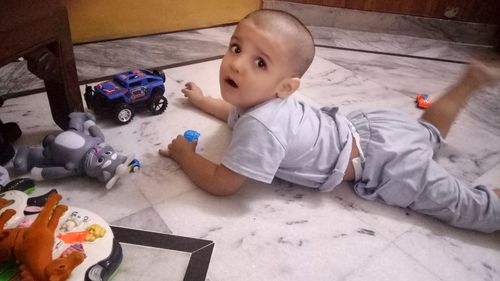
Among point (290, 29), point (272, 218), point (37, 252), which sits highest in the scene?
point (290, 29)

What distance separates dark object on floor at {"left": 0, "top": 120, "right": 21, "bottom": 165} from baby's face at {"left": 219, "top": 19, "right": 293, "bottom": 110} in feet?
1.65

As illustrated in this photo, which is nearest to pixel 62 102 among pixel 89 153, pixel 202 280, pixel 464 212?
pixel 89 153

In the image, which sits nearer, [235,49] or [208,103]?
[235,49]

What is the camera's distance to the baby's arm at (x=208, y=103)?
1101 millimetres

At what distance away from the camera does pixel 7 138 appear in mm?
888

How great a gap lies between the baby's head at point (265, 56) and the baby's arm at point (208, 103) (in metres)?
0.30

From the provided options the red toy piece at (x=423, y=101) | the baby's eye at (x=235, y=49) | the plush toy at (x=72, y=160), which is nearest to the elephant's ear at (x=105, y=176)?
the plush toy at (x=72, y=160)

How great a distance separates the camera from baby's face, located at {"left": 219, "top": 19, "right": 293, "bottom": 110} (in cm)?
74

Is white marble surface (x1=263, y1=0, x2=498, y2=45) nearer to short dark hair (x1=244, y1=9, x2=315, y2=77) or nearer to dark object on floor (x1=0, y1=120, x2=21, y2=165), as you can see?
short dark hair (x1=244, y1=9, x2=315, y2=77)

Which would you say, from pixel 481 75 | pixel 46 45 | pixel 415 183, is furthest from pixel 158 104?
pixel 481 75

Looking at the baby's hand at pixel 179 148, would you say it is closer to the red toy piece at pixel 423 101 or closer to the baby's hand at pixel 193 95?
the baby's hand at pixel 193 95

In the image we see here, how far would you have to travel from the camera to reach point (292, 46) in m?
0.75

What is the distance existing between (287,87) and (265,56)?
0.30 ft

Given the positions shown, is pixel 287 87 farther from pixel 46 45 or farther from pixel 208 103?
pixel 46 45
